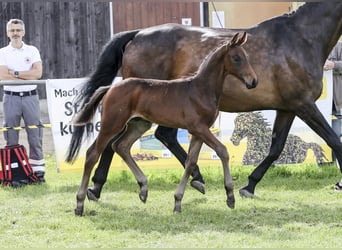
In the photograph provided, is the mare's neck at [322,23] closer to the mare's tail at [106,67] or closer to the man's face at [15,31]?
the mare's tail at [106,67]

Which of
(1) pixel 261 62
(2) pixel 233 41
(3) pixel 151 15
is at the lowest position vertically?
(3) pixel 151 15

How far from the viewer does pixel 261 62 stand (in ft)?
22.7

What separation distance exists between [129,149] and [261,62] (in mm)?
1606

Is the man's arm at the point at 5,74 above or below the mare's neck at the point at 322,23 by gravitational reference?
below

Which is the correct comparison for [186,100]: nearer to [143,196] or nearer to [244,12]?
[143,196]

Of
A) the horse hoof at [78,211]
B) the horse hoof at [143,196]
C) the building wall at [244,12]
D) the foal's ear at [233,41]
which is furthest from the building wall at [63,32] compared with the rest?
the foal's ear at [233,41]

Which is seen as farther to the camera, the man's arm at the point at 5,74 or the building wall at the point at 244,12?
the building wall at the point at 244,12

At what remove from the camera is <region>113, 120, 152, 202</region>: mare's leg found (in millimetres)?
6465

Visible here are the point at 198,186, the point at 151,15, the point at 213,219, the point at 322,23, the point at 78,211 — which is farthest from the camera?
the point at 151,15

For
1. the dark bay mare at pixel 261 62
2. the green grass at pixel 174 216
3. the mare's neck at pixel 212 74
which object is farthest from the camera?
the dark bay mare at pixel 261 62

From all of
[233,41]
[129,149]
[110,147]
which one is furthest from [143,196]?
[233,41]

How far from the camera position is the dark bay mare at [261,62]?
686 centimetres

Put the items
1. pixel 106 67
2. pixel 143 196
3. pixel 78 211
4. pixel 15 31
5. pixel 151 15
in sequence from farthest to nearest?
1. pixel 151 15
2. pixel 15 31
3. pixel 106 67
4. pixel 143 196
5. pixel 78 211

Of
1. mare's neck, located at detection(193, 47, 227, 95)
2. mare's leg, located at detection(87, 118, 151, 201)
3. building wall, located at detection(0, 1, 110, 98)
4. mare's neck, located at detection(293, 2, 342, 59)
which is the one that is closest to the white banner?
mare's leg, located at detection(87, 118, 151, 201)
